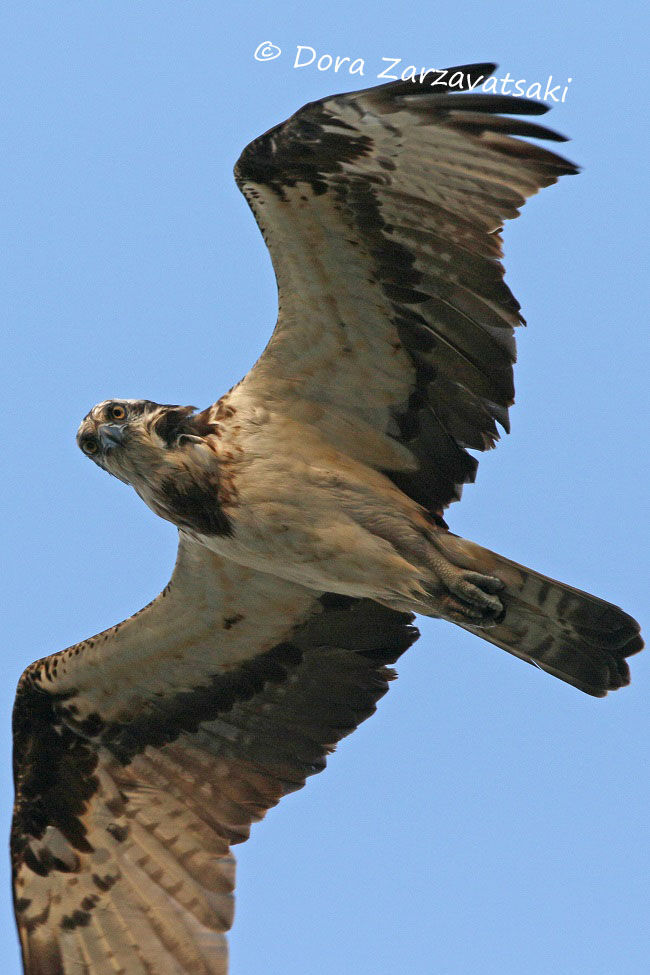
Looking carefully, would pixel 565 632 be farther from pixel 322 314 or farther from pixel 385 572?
pixel 322 314

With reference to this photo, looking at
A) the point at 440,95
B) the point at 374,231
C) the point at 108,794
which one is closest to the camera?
the point at 440,95

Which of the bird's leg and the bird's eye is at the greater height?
the bird's eye

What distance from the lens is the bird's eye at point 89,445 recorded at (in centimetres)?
885

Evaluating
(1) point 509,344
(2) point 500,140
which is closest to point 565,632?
(1) point 509,344

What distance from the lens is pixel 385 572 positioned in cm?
877

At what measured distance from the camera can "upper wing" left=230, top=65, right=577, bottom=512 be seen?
26.3ft

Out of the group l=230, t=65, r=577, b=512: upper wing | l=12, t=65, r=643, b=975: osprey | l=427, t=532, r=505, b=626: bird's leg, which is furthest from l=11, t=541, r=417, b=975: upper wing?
l=230, t=65, r=577, b=512: upper wing

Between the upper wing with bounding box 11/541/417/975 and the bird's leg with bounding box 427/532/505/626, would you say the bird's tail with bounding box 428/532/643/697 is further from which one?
the upper wing with bounding box 11/541/417/975

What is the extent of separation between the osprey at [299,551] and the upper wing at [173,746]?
16 millimetres

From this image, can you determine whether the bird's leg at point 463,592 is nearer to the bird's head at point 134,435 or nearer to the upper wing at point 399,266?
the upper wing at point 399,266

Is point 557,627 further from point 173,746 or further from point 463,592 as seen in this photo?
point 173,746

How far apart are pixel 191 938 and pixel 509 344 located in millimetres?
4376

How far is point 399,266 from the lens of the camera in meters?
8.65

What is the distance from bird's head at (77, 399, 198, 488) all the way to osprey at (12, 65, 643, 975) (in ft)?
0.04
